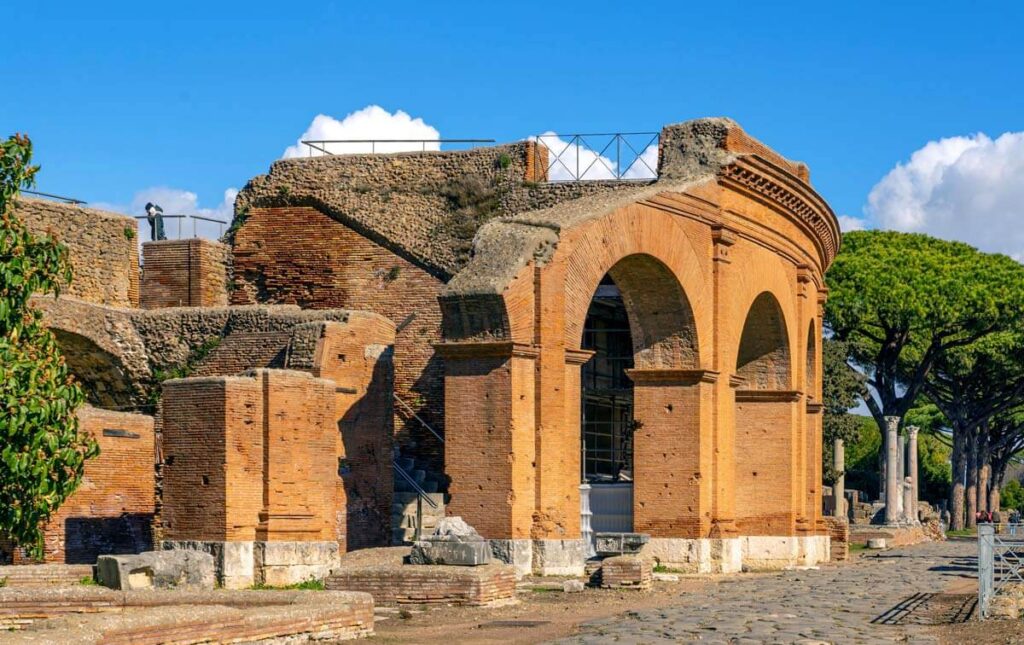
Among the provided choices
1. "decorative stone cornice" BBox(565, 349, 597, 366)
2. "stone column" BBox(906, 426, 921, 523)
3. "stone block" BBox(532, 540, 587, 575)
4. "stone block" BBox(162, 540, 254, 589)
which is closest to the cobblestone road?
"stone block" BBox(532, 540, 587, 575)

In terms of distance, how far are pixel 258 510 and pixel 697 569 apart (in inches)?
247

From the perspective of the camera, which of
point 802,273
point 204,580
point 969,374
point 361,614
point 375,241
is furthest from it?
point 969,374

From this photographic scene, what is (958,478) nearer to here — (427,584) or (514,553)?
(514,553)

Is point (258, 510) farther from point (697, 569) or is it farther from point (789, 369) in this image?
point (789, 369)

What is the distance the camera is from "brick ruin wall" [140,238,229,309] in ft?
74.7

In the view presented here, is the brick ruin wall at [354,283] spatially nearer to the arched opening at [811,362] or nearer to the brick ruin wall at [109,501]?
the brick ruin wall at [109,501]

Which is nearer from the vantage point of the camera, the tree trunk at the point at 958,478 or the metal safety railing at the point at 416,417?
the metal safety railing at the point at 416,417

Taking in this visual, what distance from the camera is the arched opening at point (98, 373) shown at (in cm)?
2097

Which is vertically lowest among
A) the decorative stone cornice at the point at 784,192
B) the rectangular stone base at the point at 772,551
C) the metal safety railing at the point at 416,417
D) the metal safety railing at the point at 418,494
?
the rectangular stone base at the point at 772,551

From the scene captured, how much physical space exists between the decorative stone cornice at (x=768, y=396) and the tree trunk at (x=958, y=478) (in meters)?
21.4

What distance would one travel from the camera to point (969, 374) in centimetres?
4294

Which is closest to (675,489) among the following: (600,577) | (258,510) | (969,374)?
(600,577)

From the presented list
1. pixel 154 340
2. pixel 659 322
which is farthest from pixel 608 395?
pixel 154 340

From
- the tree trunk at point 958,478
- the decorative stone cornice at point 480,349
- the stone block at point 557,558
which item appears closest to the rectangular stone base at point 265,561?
the stone block at point 557,558
